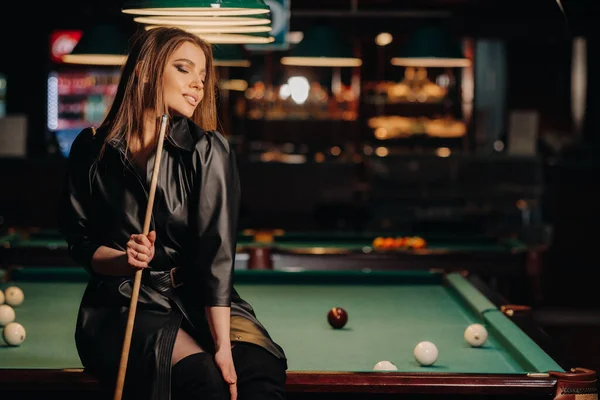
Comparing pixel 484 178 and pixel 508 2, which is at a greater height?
pixel 508 2

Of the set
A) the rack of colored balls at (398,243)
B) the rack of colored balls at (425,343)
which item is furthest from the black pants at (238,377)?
the rack of colored balls at (398,243)

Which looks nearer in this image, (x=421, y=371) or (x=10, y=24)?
(x=421, y=371)

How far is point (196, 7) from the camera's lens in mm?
2982

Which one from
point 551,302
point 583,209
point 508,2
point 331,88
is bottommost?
point 551,302

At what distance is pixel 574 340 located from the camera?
671cm

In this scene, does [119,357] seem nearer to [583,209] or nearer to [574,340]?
[574,340]

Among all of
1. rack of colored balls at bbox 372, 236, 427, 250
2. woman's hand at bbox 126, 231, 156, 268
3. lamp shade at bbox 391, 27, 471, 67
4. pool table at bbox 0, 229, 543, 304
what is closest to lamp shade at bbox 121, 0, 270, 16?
woman's hand at bbox 126, 231, 156, 268

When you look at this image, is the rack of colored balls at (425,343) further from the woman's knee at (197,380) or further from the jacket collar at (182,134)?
the jacket collar at (182,134)

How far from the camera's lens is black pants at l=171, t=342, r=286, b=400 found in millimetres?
2291

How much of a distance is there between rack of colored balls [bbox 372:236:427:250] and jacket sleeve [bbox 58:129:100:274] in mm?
2986

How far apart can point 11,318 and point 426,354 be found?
1.37 metres

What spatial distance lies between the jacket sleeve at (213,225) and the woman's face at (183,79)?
125 millimetres

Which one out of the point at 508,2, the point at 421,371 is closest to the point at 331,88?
the point at 508,2

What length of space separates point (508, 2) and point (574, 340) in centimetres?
480
